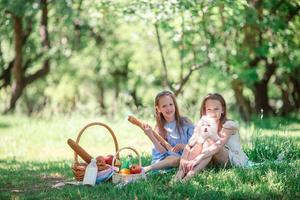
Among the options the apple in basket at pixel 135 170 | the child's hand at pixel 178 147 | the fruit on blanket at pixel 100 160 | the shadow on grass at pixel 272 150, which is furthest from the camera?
the shadow on grass at pixel 272 150

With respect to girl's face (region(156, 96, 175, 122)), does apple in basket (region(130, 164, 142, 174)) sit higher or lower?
lower

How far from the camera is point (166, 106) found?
21.9 ft

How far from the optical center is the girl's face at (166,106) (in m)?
6.65

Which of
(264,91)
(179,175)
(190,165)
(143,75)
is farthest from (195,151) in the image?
(143,75)

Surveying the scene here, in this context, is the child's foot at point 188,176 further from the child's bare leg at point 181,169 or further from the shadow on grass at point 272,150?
the shadow on grass at point 272,150

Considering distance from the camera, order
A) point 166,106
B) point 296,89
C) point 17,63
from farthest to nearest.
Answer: point 296,89 < point 17,63 < point 166,106

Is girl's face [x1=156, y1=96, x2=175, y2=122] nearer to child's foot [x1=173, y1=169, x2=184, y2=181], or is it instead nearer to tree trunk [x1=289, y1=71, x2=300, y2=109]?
child's foot [x1=173, y1=169, x2=184, y2=181]

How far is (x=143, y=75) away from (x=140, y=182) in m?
20.0

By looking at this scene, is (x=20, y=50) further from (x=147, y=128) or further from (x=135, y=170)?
(x=135, y=170)

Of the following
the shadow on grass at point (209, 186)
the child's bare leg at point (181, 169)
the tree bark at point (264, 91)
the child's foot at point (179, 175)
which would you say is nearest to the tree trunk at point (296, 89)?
the tree bark at point (264, 91)

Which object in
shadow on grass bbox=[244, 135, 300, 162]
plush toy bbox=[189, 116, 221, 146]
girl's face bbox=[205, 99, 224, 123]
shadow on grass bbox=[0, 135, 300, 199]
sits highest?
girl's face bbox=[205, 99, 224, 123]

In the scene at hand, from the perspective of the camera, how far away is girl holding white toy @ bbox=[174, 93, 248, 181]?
5828 mm

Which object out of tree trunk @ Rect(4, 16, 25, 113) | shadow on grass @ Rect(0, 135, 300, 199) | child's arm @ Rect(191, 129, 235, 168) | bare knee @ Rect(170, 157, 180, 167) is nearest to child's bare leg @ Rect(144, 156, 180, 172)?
bare knee @ Rect(170, 157, 180, 167)

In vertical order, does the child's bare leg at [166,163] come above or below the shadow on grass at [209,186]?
above
